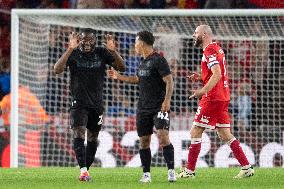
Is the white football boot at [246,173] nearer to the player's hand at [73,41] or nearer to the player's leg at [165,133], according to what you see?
the player's leg at [165,133]

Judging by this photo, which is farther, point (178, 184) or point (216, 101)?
point (216, 101)

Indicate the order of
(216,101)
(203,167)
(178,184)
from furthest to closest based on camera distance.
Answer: (203,167)
(216,101)
(178,184)

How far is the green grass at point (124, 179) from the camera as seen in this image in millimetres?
13023

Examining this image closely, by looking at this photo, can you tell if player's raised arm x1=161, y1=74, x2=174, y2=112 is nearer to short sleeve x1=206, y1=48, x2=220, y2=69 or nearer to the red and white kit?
short sleeve x1=206, y1=48, x2=220, y2=69

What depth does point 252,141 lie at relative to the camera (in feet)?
61.4

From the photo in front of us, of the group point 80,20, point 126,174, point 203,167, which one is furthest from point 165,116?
point 80,20

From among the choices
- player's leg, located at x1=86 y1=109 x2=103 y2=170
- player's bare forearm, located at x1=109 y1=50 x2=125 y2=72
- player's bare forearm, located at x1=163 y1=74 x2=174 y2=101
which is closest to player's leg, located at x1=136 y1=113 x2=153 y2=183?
player's bare forearm, located at x1=163 y1=74 x2=174 y2=101

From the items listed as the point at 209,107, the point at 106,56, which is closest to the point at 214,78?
the point at 209,107

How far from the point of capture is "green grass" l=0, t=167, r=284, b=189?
42.7ft

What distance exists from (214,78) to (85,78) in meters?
1.58

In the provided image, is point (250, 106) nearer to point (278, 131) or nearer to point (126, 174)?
point (278, 131)

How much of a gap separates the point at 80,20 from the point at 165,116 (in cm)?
560

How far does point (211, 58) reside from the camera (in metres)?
14.1

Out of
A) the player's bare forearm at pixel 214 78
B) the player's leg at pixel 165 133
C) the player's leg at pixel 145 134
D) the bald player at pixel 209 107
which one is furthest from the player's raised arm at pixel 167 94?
the bald player at pixel 209 107
